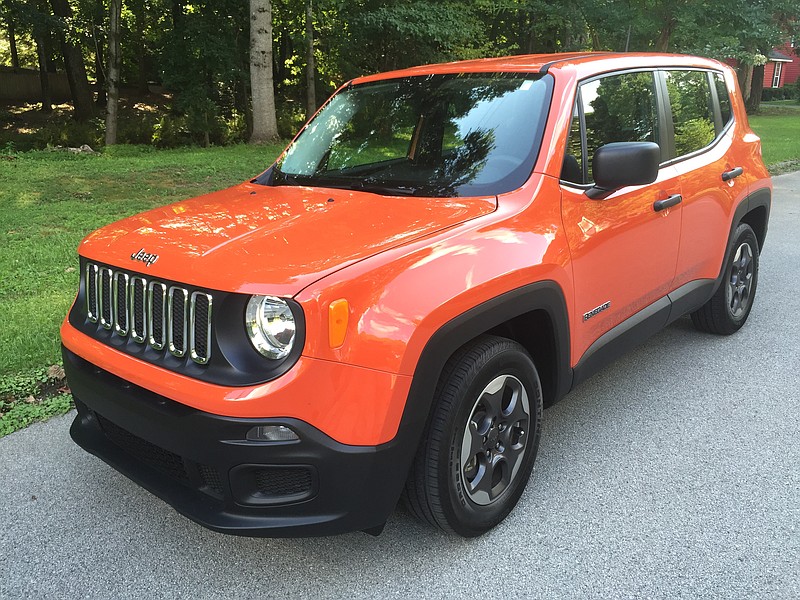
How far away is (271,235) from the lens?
250cm

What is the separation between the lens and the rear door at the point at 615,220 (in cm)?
299

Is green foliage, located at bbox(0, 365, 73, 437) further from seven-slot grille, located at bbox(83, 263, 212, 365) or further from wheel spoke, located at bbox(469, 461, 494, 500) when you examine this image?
wheel spoke, located at bbox(469, 461, 494, 500)

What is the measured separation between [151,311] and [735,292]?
3954 millimetres

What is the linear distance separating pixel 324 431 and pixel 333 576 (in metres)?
0.70

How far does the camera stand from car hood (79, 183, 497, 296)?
2.20 m

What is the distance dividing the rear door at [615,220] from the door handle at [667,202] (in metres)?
0.02

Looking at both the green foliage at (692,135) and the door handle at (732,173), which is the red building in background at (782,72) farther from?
the green foliage at (692,135)

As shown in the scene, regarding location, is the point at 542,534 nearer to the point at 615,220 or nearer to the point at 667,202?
the point at 615,220

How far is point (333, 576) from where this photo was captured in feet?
8.16

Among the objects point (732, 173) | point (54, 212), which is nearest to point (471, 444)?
point (732, 173)

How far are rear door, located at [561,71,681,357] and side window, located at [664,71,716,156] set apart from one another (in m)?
0.21

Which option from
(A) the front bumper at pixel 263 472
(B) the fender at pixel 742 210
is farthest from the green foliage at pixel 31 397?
(B) the fender at pixel 742 210

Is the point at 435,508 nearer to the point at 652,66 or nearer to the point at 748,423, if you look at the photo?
the point at 748,423

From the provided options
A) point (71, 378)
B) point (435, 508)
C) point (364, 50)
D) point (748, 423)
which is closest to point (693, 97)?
point (748, 423)
